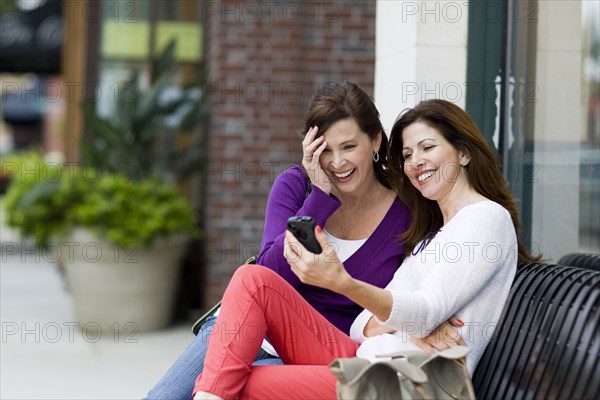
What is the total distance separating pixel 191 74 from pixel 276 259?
485 cm

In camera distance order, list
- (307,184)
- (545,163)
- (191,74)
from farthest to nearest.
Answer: (191,74) → (545,163) → (307,184)

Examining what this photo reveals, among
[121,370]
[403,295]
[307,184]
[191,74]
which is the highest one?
[191,74]

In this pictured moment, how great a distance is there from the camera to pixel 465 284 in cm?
258

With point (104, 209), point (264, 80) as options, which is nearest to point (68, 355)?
point (104, 209)

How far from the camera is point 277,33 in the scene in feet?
20.6

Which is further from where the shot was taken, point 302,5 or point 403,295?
point 302,5

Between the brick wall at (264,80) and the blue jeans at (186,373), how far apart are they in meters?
3.19

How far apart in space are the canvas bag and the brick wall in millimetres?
4052

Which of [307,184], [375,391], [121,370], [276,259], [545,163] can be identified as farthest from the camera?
[121,370]

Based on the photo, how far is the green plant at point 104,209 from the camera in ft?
20.6

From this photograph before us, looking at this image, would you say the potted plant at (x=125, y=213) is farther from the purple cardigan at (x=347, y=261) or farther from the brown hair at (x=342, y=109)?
the brown hair at (x=342, y=109)

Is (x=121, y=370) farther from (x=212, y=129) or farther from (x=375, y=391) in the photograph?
(x=375, y=391)

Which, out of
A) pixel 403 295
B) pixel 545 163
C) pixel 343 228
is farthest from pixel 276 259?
pixel 545 163

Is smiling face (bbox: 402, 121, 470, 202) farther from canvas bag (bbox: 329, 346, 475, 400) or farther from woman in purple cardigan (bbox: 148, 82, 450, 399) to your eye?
canvas bag (bbox: 329, 346, 475, 400)
